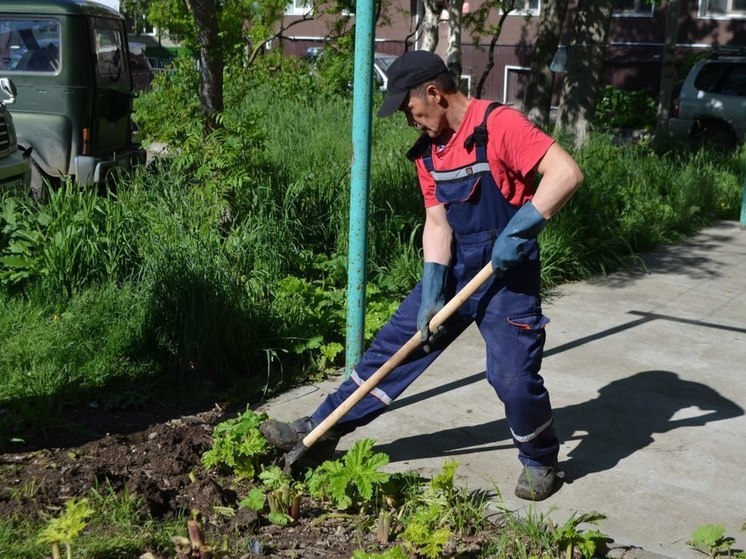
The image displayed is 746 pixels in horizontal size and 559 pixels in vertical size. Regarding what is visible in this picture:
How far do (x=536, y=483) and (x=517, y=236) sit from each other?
1.06m

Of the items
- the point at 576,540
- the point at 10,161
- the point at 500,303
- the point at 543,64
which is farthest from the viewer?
the point at 543,64

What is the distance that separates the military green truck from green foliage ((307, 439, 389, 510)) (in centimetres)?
598

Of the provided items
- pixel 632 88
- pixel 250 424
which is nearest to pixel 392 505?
pixel 250 424

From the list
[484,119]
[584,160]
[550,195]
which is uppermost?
[484,119]

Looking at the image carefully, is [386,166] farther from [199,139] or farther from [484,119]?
[484,119]

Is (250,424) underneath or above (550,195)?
underneath

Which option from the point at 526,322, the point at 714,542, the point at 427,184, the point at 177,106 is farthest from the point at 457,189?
the point at 177,106

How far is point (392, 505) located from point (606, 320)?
316 cm

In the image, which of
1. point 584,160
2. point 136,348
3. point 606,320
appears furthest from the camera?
point 584,160

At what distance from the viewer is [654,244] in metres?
8.93

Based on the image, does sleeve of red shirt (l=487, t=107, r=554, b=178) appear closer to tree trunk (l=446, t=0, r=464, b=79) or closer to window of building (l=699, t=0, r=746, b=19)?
tree trunk (l=446, t=0, r=464, b=79)

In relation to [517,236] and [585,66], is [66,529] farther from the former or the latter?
[585,66]

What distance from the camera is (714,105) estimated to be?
17.3 metres

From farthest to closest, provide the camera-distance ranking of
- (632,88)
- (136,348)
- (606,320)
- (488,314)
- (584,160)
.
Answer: (632,88) → (584,160) → (606,320) → (136,348) → (488,314)
